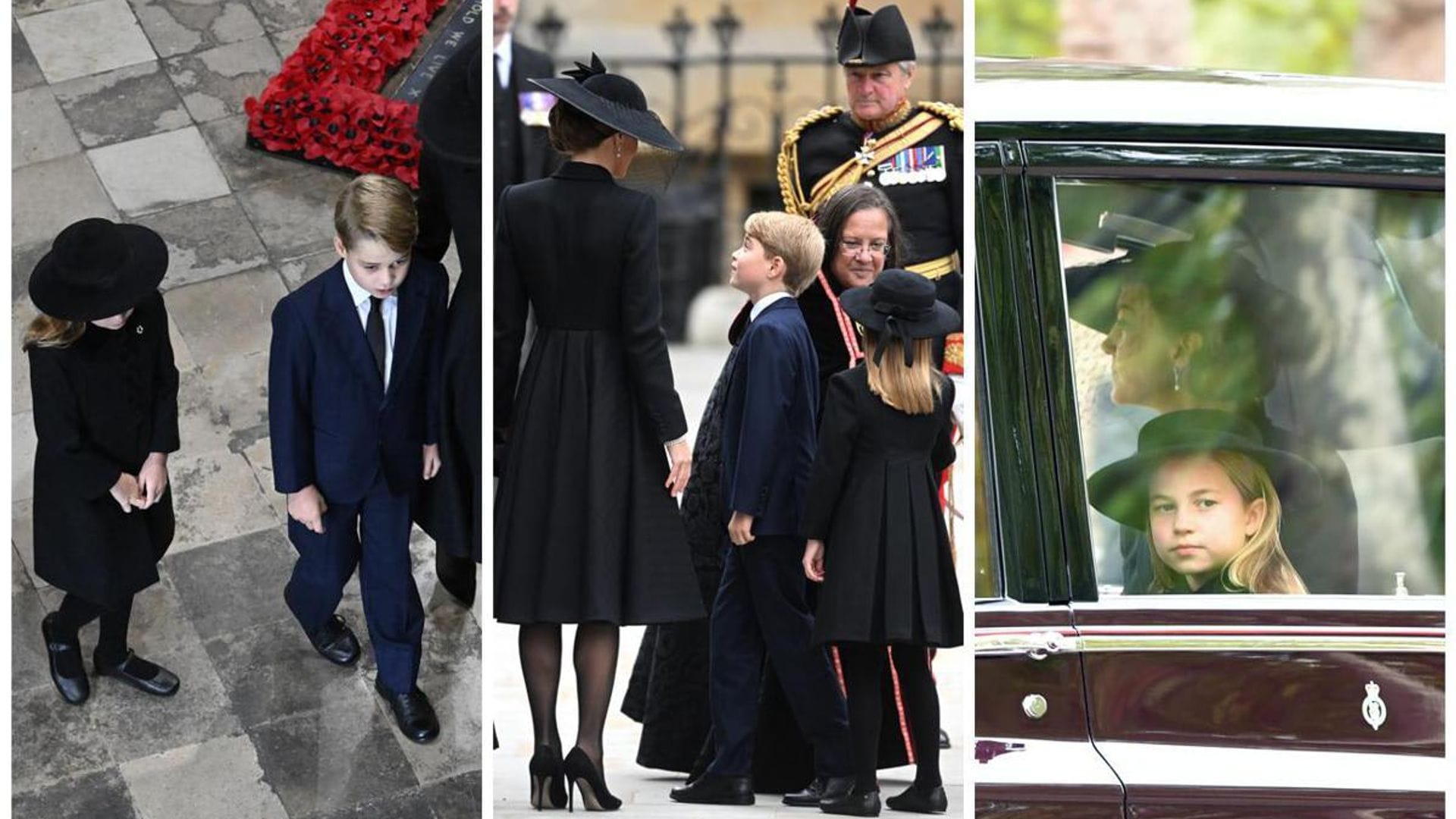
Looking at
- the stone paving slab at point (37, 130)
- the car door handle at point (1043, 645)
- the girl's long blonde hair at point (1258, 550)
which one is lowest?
the car door handle at point (1043, 645)

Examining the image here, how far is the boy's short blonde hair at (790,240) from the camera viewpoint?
396 centimetres

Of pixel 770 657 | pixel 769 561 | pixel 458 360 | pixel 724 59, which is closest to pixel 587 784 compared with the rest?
pixel 770 657

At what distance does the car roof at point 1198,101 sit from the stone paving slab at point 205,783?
1.97 meters

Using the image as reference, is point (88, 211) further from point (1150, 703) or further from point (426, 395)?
point (1150, 703)

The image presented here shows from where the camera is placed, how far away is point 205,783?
416 cm

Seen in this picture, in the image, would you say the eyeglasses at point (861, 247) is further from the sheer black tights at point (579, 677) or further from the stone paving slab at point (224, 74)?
the stone paving slab at point (224, 74)

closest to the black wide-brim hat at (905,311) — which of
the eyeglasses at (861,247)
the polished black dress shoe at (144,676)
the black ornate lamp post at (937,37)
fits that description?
the eyeglasses at (861,247)

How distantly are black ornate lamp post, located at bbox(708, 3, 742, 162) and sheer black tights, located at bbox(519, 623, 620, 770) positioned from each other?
3.33ft

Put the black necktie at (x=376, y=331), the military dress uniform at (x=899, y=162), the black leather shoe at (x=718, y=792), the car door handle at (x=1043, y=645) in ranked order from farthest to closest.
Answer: the black necktie at (x=376, y=331), the black leather shoe at (x=718, y=792), the military dress uniform at (x=899, y=162), the car door handle at (x=1043, y=645)

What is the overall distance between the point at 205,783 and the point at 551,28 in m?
1.68

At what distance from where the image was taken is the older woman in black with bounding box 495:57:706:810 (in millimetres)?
3939

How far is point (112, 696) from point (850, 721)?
1.53 m

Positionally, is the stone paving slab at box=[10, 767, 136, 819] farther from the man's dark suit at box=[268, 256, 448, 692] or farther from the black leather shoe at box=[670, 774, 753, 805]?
the black leather shoe at box=[670, 774, 753, 805]

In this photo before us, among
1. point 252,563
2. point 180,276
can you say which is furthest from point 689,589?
point 180,276
